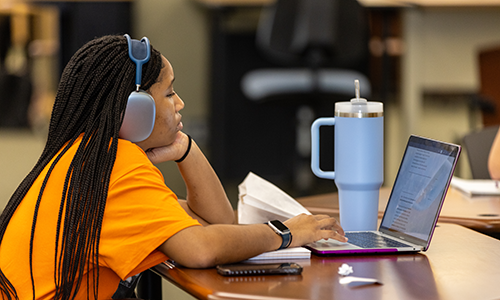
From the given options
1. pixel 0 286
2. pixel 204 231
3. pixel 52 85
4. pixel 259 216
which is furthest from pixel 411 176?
pixel 52 85

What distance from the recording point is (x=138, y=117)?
0.97m

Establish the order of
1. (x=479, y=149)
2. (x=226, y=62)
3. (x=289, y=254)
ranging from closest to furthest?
(x=289, y=254) < (x=479, y=149) < (x=226, y=62)

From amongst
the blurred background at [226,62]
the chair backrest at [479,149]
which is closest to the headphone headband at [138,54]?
the chair backrest at [479,149]

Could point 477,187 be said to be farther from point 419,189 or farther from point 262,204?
point 262,204

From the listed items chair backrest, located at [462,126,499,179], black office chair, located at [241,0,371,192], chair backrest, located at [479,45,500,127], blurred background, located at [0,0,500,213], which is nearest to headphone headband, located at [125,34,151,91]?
chair backrest, located at [462,126,499,179]

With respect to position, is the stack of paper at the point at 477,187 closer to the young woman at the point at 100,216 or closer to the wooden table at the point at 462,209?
the wooden table at the point at 462,209

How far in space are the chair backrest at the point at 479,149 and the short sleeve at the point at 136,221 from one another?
51.3 inches

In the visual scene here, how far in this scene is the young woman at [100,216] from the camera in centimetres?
87

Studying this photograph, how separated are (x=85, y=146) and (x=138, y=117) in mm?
93

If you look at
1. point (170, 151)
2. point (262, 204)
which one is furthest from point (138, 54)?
point (262, 204)

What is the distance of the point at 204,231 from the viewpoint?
87 centimetres

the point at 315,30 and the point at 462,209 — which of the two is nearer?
the point at 462,209

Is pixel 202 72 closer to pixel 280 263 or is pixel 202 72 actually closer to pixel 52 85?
pixel 52 85

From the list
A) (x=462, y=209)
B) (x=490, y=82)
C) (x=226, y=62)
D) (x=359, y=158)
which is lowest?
(x=462, y=209)
